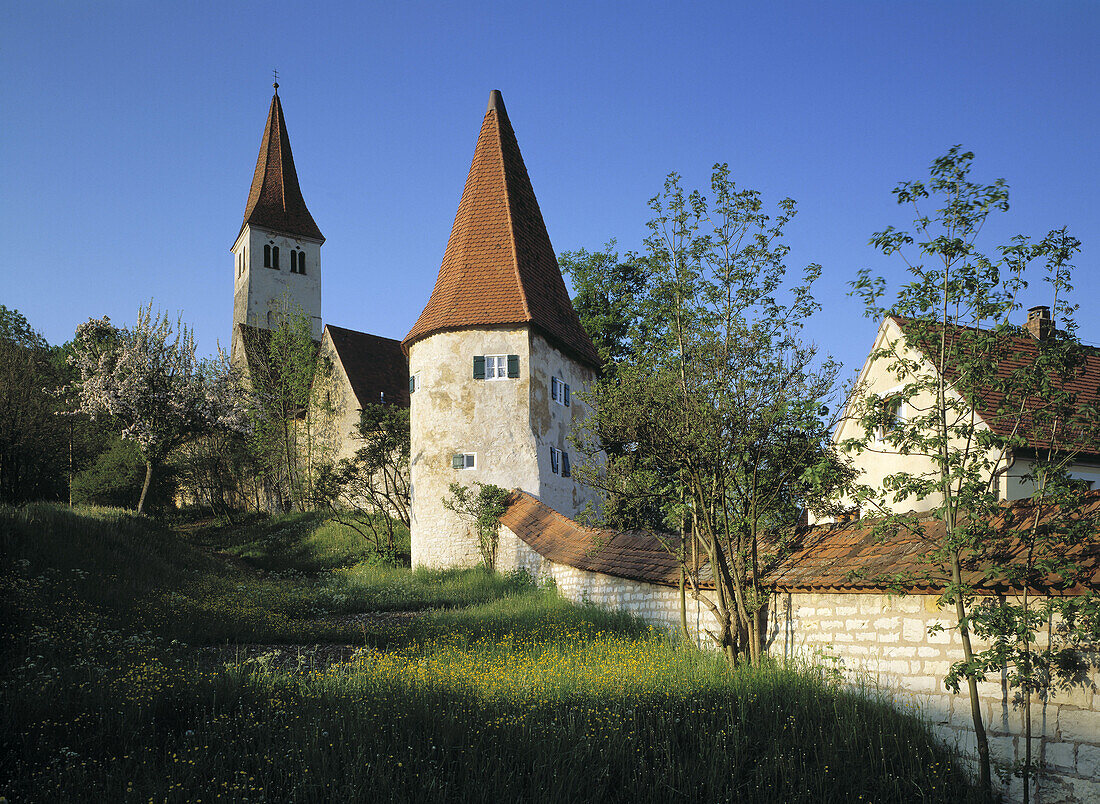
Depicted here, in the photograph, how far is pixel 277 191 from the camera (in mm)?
49969

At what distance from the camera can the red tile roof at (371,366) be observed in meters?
33.1

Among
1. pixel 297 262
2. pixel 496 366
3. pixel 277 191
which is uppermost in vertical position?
pixel 277 191

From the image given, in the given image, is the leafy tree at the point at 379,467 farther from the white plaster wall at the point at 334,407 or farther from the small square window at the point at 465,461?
the white plaster wall at the point at 334,407

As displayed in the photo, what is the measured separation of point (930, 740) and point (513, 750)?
3799mm

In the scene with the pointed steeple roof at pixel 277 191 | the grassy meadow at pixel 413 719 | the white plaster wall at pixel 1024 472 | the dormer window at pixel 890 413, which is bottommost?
the grassy meadow at pixel 413 719

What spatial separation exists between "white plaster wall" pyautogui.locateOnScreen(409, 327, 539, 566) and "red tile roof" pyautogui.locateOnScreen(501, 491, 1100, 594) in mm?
5599

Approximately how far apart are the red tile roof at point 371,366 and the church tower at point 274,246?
11.4 m

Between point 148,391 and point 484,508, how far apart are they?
14.4 m

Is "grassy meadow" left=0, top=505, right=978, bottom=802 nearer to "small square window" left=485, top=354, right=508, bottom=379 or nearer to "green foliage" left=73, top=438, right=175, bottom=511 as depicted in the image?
"small square window" left=485, top=354, right=508, bottom=379

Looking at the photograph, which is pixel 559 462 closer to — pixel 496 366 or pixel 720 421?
pixel 496 366

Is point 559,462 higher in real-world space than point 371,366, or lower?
lower

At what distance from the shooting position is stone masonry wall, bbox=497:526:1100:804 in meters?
6.39

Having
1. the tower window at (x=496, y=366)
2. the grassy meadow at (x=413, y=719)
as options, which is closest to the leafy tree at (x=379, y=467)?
the tower window at (x=496, y=366)

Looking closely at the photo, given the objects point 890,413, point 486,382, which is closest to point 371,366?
point 486,382
